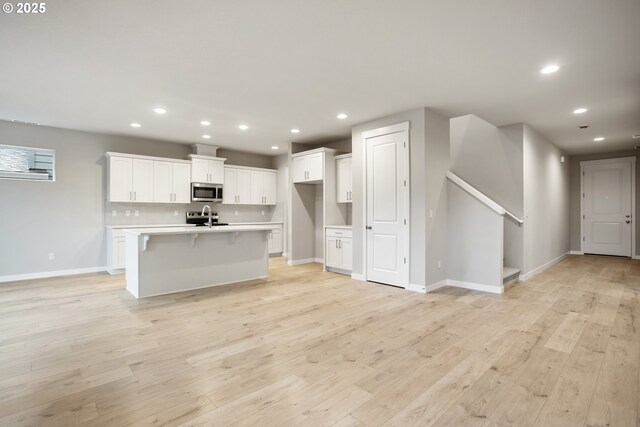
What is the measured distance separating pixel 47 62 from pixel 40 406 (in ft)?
10.7

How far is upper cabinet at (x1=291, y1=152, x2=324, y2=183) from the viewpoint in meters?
6.73

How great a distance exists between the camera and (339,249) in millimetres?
6246

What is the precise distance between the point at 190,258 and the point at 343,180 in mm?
3320

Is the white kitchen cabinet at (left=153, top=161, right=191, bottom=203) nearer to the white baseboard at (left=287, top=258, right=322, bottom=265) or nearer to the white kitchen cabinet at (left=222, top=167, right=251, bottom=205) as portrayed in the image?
the white kitchen cabinet at (left=222, top=167, right=251, bottom=205)

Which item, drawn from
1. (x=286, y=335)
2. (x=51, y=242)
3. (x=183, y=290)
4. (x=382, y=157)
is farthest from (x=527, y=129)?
(x=51, y=242)

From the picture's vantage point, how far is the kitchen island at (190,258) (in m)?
4.47

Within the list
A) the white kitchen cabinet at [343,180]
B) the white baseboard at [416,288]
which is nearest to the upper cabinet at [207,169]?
the white kitchen cabinet at [343,180]

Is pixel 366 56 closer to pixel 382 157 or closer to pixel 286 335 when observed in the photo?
pixel 382 157

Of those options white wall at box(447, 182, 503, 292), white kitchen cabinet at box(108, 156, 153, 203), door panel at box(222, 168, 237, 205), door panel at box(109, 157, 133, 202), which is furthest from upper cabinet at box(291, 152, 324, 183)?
door panel at box(109, 157, 133, 202)

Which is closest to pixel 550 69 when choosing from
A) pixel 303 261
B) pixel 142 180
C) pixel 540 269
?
pixel 540 269

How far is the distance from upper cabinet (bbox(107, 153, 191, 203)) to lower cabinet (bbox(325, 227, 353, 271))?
3402 mm

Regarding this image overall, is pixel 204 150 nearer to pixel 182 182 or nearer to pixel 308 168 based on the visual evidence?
pixel 182 182

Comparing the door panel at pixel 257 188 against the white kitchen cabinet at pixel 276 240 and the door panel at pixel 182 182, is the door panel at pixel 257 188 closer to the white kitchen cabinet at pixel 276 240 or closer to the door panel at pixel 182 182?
the white kitchen cabinet at pixel 276 240

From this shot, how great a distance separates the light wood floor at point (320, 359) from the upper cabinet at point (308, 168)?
2.93m
